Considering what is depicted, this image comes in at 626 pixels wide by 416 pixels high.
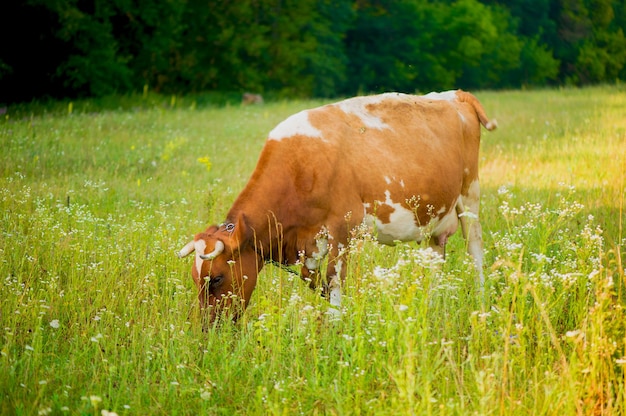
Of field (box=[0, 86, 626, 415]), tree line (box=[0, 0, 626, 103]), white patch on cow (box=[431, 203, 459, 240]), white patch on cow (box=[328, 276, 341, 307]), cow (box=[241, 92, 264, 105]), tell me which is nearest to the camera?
field (box=[0, 86, 626, 415])

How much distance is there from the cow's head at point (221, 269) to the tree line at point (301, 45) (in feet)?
42.9

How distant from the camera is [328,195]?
20.2 feet

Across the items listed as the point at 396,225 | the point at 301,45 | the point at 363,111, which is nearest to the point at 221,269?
the point at 396,225

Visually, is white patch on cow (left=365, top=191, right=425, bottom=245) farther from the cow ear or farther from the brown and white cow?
the cow ear

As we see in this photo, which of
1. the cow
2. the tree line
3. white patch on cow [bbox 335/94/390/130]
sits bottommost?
the cow

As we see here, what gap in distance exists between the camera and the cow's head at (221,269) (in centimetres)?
569

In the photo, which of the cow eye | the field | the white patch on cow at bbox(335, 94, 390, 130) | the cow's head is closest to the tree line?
the field

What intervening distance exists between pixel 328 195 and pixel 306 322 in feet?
4.54

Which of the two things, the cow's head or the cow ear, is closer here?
the cow's head

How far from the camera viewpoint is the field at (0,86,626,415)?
14.1ft

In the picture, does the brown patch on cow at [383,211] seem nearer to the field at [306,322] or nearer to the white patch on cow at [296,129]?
the field at [306,322]

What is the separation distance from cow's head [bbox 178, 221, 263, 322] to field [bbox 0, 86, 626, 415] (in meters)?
A: 0.17

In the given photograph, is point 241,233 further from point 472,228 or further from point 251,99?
point 251,99

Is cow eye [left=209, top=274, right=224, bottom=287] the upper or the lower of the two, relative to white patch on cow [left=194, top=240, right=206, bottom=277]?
lower
